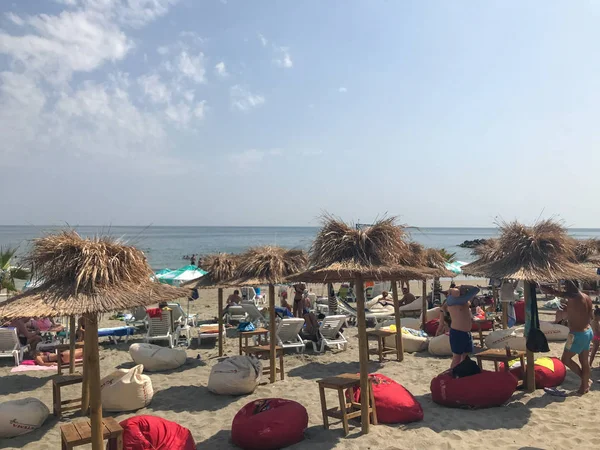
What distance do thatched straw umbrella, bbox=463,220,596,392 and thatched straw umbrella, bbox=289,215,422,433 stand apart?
192 centimetres

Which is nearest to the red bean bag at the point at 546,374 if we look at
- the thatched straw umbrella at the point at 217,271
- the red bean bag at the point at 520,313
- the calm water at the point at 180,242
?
the calm water at the point at 180,242

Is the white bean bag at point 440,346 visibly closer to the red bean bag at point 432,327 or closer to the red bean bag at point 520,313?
the red bean bag at point 432,327

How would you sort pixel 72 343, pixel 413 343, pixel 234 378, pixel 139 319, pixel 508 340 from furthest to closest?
pixel 139 319 → pixel 413 343 → pixel 508 340 → pixel 72 343 → pixel 234 378

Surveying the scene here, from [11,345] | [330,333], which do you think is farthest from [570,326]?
[11,345]

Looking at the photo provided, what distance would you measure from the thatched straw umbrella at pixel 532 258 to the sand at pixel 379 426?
1.04 meters

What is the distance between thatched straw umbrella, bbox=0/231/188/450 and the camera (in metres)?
4.12

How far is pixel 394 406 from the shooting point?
5.54m

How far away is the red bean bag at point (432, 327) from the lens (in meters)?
11.4

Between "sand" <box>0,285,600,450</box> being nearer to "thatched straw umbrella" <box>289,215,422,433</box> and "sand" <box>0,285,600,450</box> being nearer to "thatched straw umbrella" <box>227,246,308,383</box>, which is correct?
"thatched straw umbrella" <box>289,215,422,433</box>

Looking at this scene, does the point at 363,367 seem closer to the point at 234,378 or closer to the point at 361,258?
the point at 361,258

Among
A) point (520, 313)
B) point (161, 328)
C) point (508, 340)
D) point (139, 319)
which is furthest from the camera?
point (520, 313)

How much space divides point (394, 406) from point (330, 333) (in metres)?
4.83

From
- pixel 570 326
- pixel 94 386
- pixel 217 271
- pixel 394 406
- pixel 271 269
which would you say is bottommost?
pixel 394 406

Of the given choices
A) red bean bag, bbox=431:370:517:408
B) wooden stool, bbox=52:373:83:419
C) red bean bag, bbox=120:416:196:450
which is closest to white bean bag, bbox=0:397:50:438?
wooden stool, bbox=52:373:83:419
